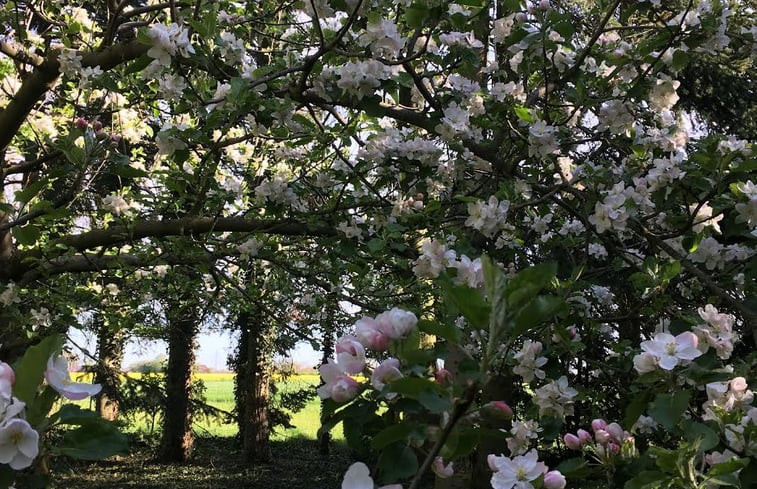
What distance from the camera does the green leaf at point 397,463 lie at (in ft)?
2.48

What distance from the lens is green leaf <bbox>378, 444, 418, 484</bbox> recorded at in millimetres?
757

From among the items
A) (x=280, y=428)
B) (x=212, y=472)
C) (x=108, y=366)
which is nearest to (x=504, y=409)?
(x=108, y=366)

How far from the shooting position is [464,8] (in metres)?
2.31

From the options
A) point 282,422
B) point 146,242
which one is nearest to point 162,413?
point 282,422

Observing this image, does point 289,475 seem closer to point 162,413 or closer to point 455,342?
point 162,413

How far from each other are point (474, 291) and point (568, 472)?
63cm

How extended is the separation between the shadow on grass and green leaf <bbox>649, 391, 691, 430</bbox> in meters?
7.25

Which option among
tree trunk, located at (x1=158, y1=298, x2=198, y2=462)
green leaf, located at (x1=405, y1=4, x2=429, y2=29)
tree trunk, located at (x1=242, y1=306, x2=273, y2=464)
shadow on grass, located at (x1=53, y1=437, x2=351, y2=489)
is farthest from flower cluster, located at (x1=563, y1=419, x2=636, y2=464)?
tree trunk, located at (x1=158, y1=298, x2=198, y2=462)

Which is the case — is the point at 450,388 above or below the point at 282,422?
below

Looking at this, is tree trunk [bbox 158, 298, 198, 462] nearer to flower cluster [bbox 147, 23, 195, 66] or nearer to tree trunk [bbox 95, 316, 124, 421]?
tree trunk [bbox 95, 316, 124, 421]

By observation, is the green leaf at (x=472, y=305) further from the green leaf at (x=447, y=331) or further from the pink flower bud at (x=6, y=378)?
the pink flower bud at (x=6, y=378)

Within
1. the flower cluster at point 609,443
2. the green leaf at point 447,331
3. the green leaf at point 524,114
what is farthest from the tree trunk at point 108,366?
the green leaf at point 447,331

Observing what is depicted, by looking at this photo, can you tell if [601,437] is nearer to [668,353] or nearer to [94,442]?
[668,353]

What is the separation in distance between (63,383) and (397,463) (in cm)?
43
